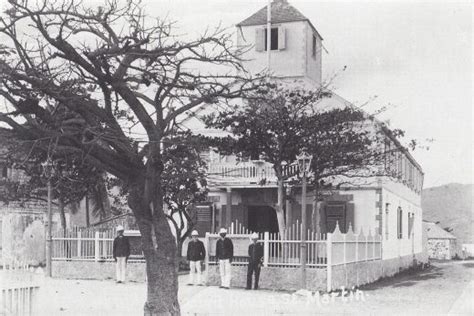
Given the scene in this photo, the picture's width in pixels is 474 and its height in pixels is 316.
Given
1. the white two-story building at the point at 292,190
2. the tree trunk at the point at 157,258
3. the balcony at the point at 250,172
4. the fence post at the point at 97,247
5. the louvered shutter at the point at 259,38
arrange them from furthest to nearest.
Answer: the louvered shutter at the point at 259,38 < the white two-story building at the point at 292,190 < the balcony at the point at 250,172 < the fence post at the point at 97,247 < the tree trunk at the point at 157,258

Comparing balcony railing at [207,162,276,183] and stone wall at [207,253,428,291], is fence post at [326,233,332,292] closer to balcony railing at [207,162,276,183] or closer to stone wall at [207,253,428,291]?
stone wall at [207,253,428,291]

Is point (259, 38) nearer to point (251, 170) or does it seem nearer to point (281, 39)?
point (281, 39)

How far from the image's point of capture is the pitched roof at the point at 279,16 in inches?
1131

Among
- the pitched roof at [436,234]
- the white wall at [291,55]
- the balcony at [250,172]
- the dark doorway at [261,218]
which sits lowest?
the pitched roof at [436,234]

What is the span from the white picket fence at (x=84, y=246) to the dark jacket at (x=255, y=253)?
163 inches

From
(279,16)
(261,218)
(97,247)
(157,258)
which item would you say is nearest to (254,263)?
(97,247)

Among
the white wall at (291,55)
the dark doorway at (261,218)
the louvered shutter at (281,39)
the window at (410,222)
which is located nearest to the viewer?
the dark doorway at (261,218)

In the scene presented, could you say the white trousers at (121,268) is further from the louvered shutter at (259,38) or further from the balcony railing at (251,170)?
the louvered shutter at (259,38)

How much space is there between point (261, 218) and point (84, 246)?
8.79 m

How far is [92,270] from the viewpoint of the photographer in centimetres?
2092

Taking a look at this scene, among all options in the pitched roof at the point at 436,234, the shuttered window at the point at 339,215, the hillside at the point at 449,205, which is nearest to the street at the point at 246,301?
the shuttered window at the point at 339,215

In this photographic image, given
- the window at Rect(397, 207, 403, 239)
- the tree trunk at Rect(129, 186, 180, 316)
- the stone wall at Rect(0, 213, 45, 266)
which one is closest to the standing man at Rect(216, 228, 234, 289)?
the tree trunk at Rect(129, 186, 180, 316)

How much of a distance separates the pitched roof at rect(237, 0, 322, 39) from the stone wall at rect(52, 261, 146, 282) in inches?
487

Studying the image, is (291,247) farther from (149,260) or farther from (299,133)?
(149,260)
